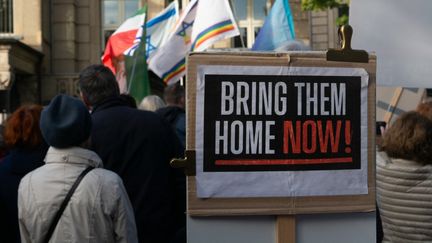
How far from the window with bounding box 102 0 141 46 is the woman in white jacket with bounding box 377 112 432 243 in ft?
44.6

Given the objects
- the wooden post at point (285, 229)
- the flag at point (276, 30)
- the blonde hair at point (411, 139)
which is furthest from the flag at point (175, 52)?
the wooden post at point (285, 229)

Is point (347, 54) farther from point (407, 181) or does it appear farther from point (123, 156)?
point (123, 156)

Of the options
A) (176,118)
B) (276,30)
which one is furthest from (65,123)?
(276,30)

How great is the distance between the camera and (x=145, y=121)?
367 centimetres

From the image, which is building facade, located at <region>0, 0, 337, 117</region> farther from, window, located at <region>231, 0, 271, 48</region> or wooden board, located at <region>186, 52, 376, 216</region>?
wooden board, located at <region>186, 52, 376, 216</region>

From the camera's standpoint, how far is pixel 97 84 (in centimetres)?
374

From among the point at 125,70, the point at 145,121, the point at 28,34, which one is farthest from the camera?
the point at 28,34

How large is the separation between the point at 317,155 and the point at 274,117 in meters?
0.26

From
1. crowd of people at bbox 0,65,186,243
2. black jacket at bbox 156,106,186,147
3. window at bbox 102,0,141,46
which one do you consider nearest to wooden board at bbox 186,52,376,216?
crowd of people at bbox 0,65,186,243

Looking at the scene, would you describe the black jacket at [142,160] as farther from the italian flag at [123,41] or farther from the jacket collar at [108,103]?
the italian flag at [123,41]

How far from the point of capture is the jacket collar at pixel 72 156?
289 cm

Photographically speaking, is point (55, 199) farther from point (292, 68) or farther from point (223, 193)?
point (292, 68)

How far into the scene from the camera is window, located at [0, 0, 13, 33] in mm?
15266

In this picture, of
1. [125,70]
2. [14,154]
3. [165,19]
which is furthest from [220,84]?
[165,19]
